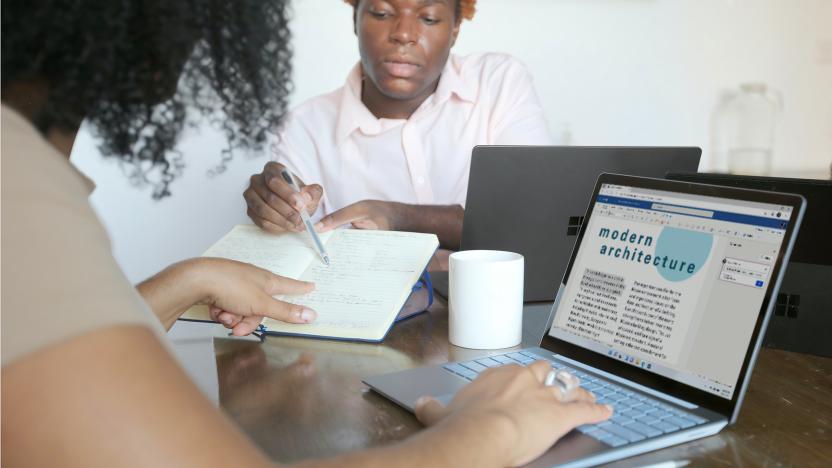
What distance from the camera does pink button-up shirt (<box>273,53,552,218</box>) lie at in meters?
2.33

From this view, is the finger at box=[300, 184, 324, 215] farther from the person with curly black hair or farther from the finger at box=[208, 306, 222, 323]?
the person with curly black hair

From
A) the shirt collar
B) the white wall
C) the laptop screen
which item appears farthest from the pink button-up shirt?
the laptop screen

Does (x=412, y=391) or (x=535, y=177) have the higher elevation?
(x=535, y=177)

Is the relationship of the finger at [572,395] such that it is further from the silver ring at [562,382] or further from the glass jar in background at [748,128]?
the glass jar in background at [748,128]

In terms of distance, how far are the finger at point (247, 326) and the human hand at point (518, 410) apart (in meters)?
0.42

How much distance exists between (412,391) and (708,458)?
316mm

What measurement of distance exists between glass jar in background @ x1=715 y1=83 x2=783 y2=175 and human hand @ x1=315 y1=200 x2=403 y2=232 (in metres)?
1.83

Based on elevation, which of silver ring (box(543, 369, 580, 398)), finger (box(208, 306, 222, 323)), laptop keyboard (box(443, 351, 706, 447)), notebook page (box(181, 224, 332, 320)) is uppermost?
silver ring (box(543, 369, 580, 398))

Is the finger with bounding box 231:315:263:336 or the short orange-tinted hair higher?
the short orange-tinted hair

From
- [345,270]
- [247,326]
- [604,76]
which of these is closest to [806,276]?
[345,270]

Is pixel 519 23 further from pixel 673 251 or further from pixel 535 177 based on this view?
pixel 673 251

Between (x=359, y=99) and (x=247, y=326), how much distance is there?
128 centimetres

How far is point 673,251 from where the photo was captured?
36.4 inches

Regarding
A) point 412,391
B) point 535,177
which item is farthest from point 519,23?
point 412,391
